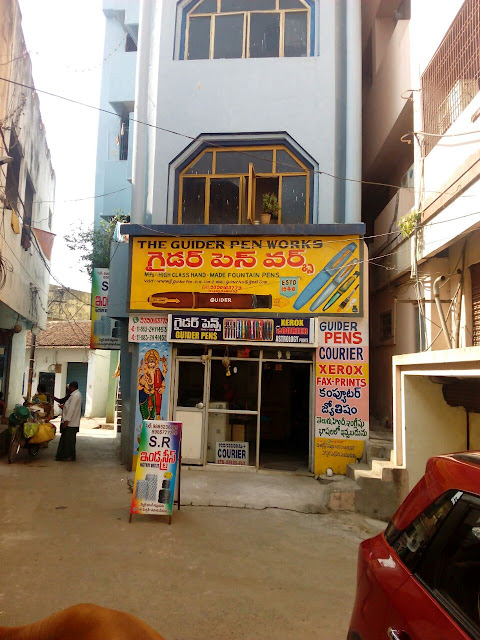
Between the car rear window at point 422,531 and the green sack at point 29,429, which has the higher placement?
the car rear window at point 422,531

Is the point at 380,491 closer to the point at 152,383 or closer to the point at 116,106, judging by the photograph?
the point at 152,383

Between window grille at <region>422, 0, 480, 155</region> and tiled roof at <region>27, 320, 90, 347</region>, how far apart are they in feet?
63.1

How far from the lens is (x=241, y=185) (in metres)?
10.2

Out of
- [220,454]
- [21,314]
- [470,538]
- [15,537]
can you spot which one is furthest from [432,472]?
[21,314]

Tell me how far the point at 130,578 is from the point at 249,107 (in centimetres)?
890

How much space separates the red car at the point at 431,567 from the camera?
177 cm

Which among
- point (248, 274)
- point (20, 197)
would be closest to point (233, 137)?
point (248, 274)

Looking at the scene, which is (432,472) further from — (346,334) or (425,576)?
(346,334)

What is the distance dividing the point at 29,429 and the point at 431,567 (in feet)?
30.6

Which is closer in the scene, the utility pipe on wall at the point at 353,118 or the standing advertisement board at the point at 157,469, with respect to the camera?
the standing advertisement board at the point at 157,469

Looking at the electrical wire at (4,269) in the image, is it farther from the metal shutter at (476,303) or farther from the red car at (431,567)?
the red car at (431,567)

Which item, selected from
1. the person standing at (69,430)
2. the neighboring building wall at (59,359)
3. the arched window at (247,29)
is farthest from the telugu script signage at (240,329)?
the neighboring building wall at (59,359)

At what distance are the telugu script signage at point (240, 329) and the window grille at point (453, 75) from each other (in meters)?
3.92

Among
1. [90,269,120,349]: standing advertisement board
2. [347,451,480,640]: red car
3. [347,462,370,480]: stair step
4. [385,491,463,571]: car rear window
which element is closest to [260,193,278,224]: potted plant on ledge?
[90,269,120,349]: standing advertisement board
